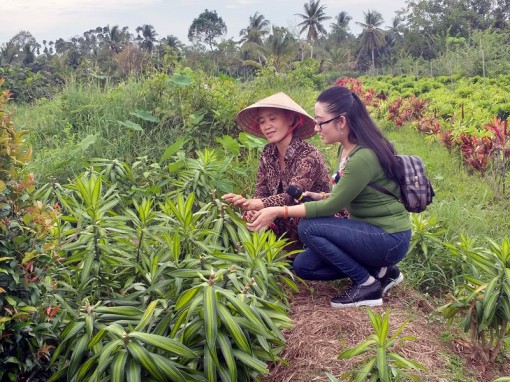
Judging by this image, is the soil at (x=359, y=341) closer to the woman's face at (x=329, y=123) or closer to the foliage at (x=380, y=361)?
the foliage at (x=380, y=361)

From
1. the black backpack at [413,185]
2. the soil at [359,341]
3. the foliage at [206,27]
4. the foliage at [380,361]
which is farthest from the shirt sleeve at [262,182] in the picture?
the foliage at [206,27]

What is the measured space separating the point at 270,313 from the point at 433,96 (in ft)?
35.4

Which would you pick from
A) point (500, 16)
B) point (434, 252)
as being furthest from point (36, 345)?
point (500, 16)

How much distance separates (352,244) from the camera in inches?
116

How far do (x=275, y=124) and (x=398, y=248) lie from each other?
1054mm

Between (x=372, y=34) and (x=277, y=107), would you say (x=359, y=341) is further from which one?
(x=372, y=34)

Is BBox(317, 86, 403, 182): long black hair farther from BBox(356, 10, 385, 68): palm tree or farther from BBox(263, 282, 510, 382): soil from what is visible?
BBox(356, 10, 385, 68): palm tree

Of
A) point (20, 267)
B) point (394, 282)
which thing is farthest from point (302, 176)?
point (20, 267)

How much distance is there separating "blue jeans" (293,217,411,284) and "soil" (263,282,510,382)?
0.24m

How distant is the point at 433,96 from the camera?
1205 cm

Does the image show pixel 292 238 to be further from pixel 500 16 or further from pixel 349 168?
pixel 500 16

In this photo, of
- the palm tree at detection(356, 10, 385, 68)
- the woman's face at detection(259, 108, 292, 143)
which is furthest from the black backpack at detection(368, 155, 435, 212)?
the palm tree at detection(356, 10, 385, 68)

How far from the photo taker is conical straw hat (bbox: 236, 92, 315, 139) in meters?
3.37

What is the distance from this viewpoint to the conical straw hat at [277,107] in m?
3.37
